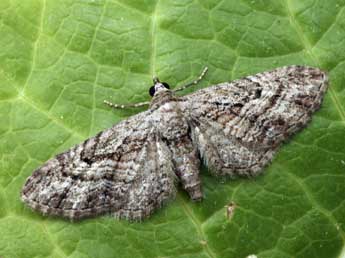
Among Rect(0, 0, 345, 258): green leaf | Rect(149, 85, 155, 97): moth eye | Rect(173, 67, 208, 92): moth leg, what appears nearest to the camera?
Rect(0, 0, 345, 258): green leaf

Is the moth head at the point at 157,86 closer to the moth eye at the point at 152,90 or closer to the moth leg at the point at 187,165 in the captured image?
the moth eye at the point at 152,90

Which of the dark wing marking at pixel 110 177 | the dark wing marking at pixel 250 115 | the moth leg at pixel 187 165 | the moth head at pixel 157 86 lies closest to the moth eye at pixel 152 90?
the moth head at pixel 157 86

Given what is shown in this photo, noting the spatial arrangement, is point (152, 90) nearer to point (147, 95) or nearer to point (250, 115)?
point (147, 95)

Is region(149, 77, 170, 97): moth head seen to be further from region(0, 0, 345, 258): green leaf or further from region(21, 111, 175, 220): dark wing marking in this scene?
region(21, 111, 175, 220): dark wing marking

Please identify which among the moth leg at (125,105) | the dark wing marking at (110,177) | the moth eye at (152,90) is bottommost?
the dark wing marking at (110,177)

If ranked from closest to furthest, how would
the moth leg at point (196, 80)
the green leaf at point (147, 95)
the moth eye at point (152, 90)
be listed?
the green leaf at point (147, 95) → the moth eye at point (152, 90) → the moth leg at point (196, 80)

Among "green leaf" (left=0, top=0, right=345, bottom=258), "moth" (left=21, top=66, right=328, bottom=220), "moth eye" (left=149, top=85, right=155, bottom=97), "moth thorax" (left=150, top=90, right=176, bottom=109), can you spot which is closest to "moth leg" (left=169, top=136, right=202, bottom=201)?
"moth" (left=21, top=66, right=328, bottom=220)

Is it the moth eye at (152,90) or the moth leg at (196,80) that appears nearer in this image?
the moth eye at (152,90)
